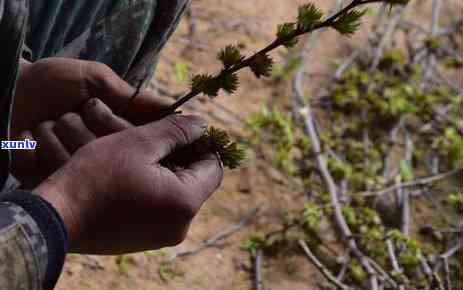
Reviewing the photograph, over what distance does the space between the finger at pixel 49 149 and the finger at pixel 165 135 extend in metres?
0.16

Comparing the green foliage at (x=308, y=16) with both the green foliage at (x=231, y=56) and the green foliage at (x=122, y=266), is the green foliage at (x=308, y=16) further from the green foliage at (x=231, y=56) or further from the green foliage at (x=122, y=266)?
the green foliage at (x=122, y=266)

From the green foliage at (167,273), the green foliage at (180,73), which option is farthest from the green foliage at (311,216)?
the green foliage at (180,73)

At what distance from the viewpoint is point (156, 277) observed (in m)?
2.07

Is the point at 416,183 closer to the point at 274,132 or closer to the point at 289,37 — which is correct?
the point at 274,132

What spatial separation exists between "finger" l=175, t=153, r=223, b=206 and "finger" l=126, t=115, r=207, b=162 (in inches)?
1.8

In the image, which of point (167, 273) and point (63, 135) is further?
point (167, 273)

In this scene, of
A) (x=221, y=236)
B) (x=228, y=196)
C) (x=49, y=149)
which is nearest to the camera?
(x=49, y=149)

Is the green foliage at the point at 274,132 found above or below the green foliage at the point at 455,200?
below

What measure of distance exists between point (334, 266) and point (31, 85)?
1.43 m

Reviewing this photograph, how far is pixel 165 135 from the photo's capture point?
1.07 meters

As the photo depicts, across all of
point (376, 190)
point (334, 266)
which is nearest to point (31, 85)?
point (334, 266)

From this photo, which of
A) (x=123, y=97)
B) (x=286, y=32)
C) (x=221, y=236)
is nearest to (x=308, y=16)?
(x=286, y=32)

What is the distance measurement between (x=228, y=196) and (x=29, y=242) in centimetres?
162

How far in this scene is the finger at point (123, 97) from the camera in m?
1.20
